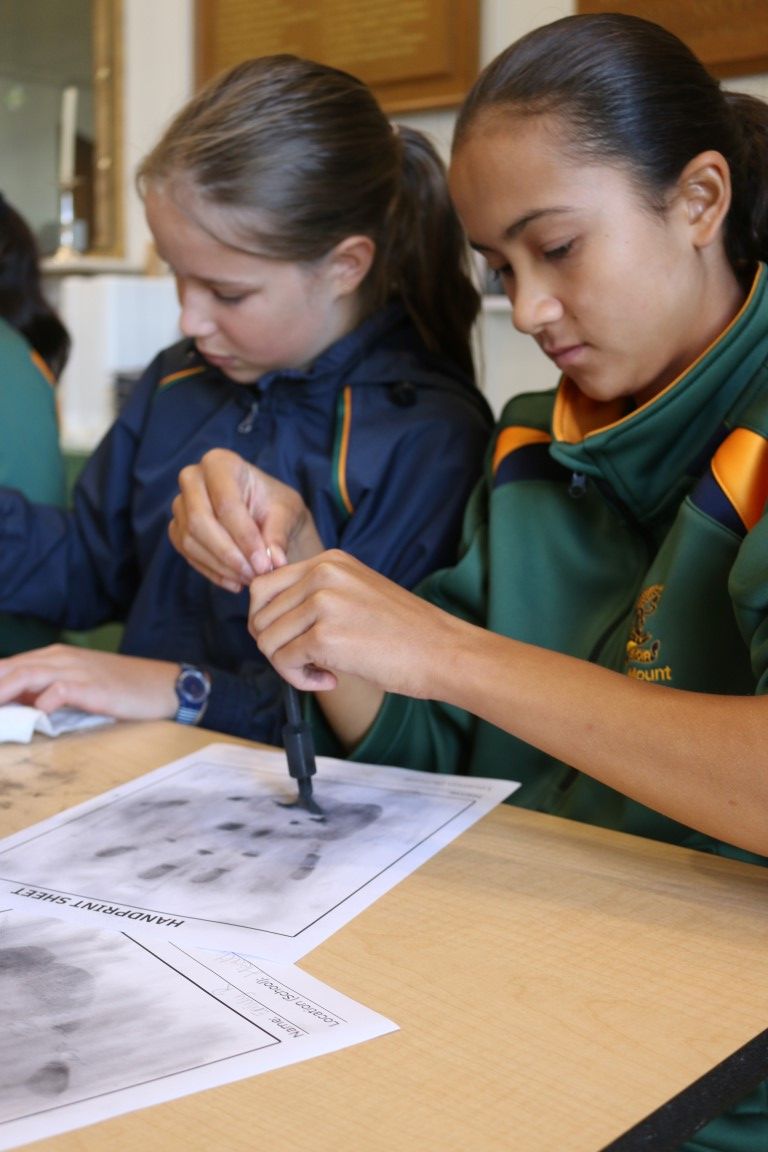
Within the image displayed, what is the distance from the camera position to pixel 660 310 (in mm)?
1001

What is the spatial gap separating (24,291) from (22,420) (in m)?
0.35

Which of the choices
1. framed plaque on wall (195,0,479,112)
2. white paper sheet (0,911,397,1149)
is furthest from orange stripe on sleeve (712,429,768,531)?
framed plaque on wall (195,0,479,112)

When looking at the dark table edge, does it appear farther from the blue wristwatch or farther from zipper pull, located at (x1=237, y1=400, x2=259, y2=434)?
zipper pull, located at (x1=237, y1=400, x2=259, y2=434)

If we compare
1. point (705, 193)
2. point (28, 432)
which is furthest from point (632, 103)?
point (28, 432)

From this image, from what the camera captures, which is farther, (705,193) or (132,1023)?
(705,193)

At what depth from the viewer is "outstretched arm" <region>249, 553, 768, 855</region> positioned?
2.48ft

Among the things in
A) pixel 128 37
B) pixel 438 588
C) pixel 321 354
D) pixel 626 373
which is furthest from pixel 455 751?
pixel 128 37

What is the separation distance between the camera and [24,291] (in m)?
1.94

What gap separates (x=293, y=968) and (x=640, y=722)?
268 mm

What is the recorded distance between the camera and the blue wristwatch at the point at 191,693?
1188mm

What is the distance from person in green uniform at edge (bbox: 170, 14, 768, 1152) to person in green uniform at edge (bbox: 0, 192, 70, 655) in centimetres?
56

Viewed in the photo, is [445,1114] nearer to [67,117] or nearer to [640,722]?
[640,722]

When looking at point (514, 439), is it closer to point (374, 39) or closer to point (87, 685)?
point (87, 685)

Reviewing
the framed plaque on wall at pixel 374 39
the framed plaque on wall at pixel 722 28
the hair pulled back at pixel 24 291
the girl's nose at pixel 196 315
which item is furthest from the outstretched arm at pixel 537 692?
the framed plaque on wall at pixel 374 39
